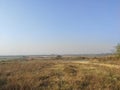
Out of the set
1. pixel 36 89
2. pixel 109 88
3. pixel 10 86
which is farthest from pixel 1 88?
pixel 109 88

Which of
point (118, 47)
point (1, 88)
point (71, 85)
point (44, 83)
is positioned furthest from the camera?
point (118, 47)

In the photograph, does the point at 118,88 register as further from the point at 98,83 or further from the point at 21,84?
the point at 21,84

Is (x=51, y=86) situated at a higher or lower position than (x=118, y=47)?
lower

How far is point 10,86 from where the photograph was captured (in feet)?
33.8

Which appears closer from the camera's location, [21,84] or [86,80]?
[21,84]

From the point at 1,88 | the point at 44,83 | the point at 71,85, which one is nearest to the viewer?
the point at 1,88

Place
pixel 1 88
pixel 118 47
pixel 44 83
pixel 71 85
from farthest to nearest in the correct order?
pixel 118 47
pixel 44 83
pixel 71 85
pixel 1 88

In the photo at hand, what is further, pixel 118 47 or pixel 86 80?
pixel 118 47

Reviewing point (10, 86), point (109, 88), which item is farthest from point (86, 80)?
point (10, 86)

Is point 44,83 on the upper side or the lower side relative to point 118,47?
lower

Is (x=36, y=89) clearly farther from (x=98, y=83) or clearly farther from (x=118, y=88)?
(x=118, y=88)

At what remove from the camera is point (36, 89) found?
1028cm

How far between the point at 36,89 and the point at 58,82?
1938mm

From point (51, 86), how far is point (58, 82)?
827mm
